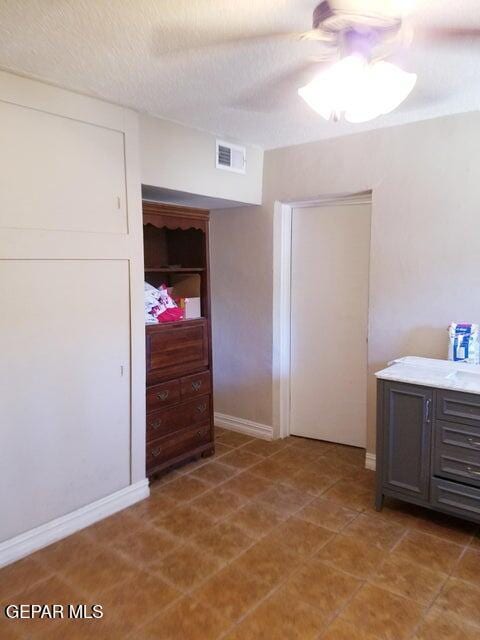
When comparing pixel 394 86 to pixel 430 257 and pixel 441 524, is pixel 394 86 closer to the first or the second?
pixel 430 257

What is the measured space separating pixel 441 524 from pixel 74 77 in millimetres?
3071

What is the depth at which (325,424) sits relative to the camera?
3932 mm

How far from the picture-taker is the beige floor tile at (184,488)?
3072mm

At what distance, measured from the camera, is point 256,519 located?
9.17ft

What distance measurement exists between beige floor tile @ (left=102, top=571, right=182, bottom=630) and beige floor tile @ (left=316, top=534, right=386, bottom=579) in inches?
30.8

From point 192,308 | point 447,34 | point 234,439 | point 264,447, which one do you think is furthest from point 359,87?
point 234,439

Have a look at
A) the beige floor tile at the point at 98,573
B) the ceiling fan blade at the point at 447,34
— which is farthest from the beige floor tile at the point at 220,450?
the ceiling fan blade at the point at 447,34

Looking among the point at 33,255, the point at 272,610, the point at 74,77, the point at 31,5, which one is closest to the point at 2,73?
the point at 74,77

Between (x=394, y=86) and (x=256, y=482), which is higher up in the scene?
(x=394, y=86)

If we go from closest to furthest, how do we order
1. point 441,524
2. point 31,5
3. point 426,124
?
point 31,5 → point 441,524 → point 426,124

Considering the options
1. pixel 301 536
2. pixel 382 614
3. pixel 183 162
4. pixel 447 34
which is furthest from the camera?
pixel 183 162

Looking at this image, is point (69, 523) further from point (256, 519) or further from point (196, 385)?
point (196, 385)

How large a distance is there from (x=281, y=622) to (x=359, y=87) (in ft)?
7.04

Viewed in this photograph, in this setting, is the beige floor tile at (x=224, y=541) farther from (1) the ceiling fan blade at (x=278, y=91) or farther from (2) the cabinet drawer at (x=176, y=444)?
(1) the ceiling fan blade at (x=278, y=91)
